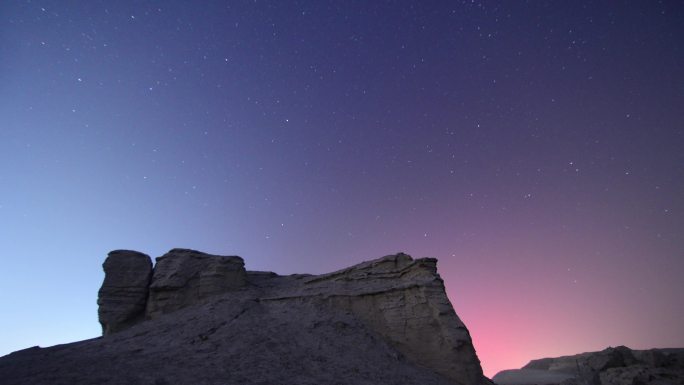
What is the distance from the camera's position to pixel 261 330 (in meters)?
18.5

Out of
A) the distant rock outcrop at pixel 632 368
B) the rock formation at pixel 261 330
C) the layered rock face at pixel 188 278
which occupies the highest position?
the layered rock face at pixel 188 278

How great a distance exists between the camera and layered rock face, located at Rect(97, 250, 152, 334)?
2292cm

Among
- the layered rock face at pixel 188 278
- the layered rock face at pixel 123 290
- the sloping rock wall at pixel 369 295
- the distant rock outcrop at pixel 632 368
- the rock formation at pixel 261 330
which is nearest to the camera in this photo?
the rock formation at pixel 261 330

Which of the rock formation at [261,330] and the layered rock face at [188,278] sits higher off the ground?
the layered rock face at [188,278]

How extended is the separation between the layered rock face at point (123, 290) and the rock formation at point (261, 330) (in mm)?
66

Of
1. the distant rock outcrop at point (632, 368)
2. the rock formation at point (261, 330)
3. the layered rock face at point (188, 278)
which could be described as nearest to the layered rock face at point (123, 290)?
the rock formation at point (261, 330)

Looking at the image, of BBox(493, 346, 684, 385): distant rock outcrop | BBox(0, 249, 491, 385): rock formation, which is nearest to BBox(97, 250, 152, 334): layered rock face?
BBox(0, 249, 491, 385): rock formation

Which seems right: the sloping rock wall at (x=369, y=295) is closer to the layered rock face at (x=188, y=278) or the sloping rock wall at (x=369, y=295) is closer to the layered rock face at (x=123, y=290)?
the layered rock face at (x=188, y=278)

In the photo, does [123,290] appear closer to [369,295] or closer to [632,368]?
[369,295]

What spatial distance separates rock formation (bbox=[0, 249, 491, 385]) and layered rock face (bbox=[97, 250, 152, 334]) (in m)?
0.07

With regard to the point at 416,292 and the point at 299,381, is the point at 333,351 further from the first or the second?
the point at 416,292

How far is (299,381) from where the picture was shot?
44.2 ft

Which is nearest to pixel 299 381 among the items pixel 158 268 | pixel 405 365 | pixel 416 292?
pixel 405 365

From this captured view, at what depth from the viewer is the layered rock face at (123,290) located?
22.9 metres
